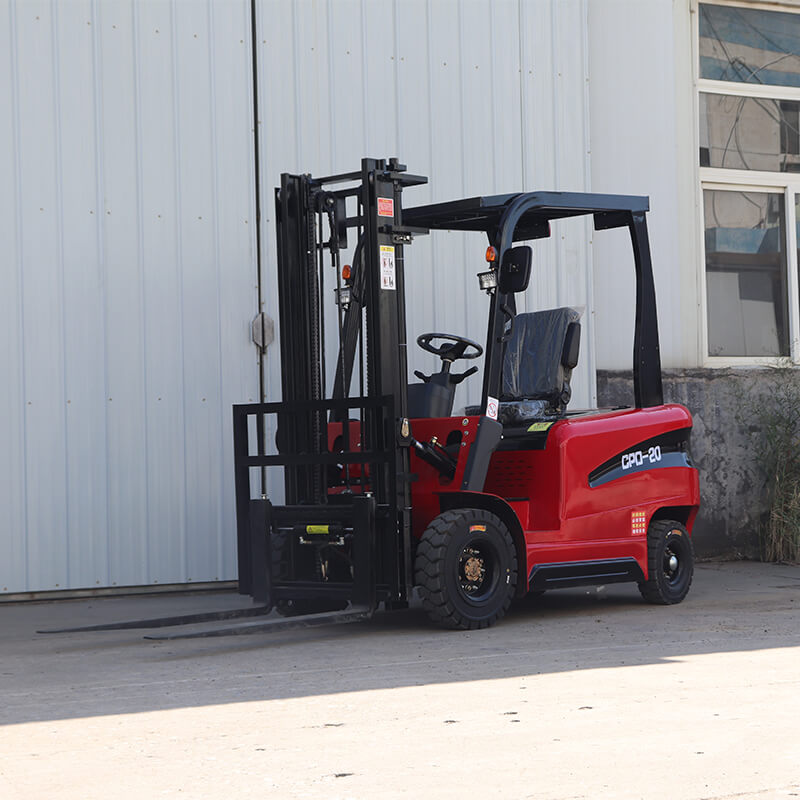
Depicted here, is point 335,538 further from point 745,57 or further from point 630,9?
point 745,57

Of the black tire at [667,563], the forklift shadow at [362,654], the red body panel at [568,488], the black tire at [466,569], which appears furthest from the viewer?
the black tire at [667,563]

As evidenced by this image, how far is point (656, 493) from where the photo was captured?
8.82 m

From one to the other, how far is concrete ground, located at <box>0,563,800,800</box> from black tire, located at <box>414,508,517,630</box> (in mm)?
139

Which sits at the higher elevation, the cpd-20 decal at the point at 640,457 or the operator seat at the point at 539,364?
the operator seat at the point at 539,364

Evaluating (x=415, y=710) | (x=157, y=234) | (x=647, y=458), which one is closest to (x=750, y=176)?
(x=647, y=458)

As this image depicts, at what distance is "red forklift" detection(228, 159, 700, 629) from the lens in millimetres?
7633

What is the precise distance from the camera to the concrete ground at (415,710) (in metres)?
4.20

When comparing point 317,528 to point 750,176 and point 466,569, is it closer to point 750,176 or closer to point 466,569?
point 466,569

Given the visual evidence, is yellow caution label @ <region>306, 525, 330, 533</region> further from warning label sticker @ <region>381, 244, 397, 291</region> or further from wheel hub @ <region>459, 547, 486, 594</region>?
warning label sticker @ <region>381, 244, 397, 291</region>

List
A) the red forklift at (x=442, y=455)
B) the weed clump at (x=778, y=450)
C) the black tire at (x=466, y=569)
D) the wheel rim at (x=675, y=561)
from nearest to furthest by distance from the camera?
the black tire at (x=466, y=569), the red forklift at (x=442, y=455), the wheel rim at (x=675, y=561), the weed clump at (x=778, y=450)

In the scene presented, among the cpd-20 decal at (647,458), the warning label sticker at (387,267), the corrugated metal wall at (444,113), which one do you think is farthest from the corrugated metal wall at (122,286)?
the cpd-20 decal at (647,458)

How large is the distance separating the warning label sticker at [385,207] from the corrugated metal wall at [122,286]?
244cm

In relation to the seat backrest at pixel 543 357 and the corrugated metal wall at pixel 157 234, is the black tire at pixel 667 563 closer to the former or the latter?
the seat backrest at pixel 543 357

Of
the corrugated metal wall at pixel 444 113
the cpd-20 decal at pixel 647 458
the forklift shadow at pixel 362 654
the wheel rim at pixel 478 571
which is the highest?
the corrugated metal wall at pixel 444 113
